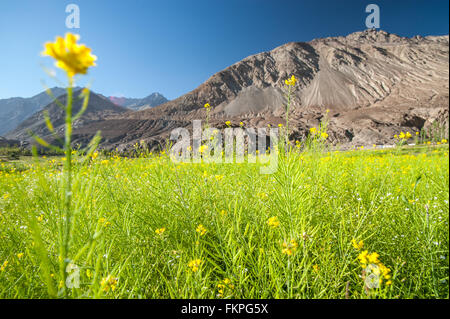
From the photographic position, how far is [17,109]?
165375 millimetres

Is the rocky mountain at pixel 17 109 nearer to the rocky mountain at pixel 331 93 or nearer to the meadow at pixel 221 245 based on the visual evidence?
the rocky mountain at pixel 331 93

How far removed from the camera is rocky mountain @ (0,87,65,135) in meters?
148

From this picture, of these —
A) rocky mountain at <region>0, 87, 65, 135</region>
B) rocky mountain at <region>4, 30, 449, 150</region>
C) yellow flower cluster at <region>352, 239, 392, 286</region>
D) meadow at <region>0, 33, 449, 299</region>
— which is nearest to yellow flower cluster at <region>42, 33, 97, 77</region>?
meadow at <region>0, 33, 449, 299</region>

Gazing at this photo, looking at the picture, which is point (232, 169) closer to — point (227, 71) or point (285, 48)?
point (227, 71)

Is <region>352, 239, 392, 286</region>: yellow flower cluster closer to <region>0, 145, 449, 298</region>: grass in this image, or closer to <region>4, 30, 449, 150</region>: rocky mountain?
<region>0, 145, 449, 298</region>: grass

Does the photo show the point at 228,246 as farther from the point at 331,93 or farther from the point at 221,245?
the point at 331,93

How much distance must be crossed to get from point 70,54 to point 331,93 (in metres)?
80.6

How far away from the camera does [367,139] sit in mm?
42312

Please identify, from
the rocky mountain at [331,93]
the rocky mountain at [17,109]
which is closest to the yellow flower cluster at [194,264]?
the rocky mountain at [331,93]

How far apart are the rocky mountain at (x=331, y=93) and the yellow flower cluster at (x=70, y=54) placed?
4256cm
